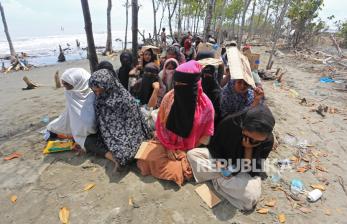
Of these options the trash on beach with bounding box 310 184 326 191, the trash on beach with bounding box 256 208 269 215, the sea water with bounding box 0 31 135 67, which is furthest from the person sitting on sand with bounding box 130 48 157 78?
the sea water with bounding box 0 31 135 67

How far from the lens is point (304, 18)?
66.5 feet

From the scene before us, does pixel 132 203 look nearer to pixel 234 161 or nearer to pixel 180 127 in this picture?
pixel 180 127

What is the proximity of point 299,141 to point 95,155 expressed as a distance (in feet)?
11.3

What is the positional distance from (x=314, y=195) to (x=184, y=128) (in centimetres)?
175

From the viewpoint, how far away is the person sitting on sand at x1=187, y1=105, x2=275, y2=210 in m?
2.74

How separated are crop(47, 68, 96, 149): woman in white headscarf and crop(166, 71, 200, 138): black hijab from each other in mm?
1151

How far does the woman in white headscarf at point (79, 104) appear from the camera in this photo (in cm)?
343

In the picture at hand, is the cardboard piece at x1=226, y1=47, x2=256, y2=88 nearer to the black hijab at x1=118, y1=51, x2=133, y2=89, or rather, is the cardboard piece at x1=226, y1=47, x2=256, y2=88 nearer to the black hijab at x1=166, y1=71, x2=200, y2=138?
the black hijab at x1=166, y1=71, x2=200, y2=138

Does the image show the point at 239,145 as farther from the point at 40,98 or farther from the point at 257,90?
the point at 40,98

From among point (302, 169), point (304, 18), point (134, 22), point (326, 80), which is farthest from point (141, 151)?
point (304, 18)

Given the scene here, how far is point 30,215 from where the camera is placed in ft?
8.73

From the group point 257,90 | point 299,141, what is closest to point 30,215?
point 257,90

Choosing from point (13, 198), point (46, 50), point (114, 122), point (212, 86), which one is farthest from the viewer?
point (46, 50)

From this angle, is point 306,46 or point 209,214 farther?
point 306,46
